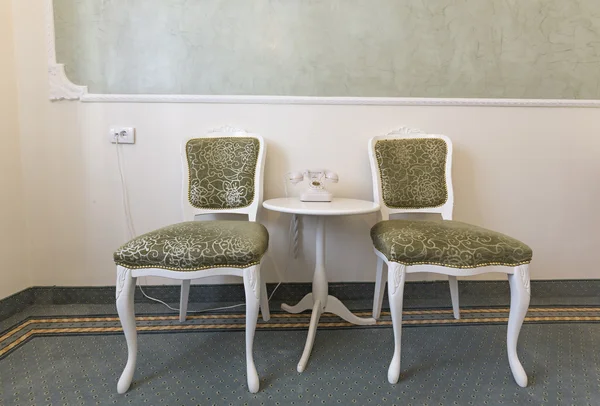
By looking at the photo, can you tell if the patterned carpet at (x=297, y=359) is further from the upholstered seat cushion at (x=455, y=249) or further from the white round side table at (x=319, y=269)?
the upholstered seat cushion at (x=455, y=249)

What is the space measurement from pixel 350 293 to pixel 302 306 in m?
0.38

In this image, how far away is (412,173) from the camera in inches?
70.1

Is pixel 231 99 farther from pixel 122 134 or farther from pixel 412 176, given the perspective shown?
pixel 412 176

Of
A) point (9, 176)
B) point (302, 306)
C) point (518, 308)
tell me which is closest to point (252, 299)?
point (302, 306)

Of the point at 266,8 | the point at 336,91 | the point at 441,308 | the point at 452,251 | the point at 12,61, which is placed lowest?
the point at 441,308

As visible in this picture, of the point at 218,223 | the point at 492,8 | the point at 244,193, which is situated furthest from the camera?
the point at 492,8

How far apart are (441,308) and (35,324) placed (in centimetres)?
228

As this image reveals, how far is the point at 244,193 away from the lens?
5.82ft

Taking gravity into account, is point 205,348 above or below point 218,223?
below

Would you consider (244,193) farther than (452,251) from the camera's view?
Yes

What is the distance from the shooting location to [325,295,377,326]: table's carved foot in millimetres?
1722

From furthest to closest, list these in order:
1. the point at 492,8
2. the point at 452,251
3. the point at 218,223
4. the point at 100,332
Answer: the point at 492,8, the point at 100,332, the point at 218,223, the point at 452,251

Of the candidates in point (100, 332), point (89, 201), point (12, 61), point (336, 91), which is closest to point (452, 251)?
point (336, 91)

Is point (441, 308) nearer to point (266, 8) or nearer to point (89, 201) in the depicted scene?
point (266, 8)
